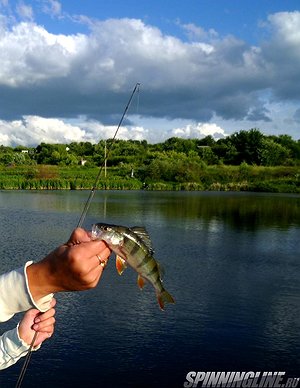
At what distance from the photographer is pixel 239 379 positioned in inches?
338

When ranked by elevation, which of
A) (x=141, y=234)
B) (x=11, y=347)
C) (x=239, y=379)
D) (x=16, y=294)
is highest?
(x=141, y=234)

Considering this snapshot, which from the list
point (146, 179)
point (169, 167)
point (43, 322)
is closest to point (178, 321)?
point (43, 322)

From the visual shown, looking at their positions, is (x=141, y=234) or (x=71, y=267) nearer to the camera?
(x=71, y=267)

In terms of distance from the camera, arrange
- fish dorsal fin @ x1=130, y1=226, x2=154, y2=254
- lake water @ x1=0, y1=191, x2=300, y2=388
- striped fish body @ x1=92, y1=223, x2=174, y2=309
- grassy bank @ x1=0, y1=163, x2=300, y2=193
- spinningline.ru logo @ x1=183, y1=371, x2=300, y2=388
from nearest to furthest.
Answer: striped fish body @ x1=92, y1=223, x2=174, y2=309, fish dorsal fin @ x1=130, y1=226, x2=154, y2=254, spinningline.ru logo @ x1=183, y1=371, x2=300, y2=388, lake water @ x1=0, y1=191, x2=300, y2=388, grassy bank @ x1=0, y1=163, x2=300, y2=193

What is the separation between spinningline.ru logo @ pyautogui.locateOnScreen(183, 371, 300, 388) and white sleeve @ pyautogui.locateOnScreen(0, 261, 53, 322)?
24.1 ft

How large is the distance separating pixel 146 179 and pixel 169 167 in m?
4.89

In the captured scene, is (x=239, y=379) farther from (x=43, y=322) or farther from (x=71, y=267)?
(x=71, y=267)

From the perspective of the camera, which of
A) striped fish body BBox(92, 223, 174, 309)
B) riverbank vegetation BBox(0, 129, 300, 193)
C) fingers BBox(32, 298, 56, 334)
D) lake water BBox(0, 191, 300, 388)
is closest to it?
striped fish body BBox(92, 223, 174, 309)

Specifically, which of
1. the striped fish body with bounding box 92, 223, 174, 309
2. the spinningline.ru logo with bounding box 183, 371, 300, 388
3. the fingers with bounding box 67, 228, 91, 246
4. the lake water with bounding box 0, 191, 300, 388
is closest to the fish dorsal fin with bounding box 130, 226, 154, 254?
the striped fish body with bounding box 92, 223, 174, 309

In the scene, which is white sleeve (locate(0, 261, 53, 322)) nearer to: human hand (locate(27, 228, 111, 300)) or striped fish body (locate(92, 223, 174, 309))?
human hand (locate(27, 228, 111, 300))

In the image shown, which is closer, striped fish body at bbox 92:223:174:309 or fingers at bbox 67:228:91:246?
fingers at bbox 67:228:91:246

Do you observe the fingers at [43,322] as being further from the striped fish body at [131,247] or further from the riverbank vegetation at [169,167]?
the riverbank vegetation at [169,167]

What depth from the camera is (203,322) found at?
35.4ft

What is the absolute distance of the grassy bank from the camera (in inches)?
2447
